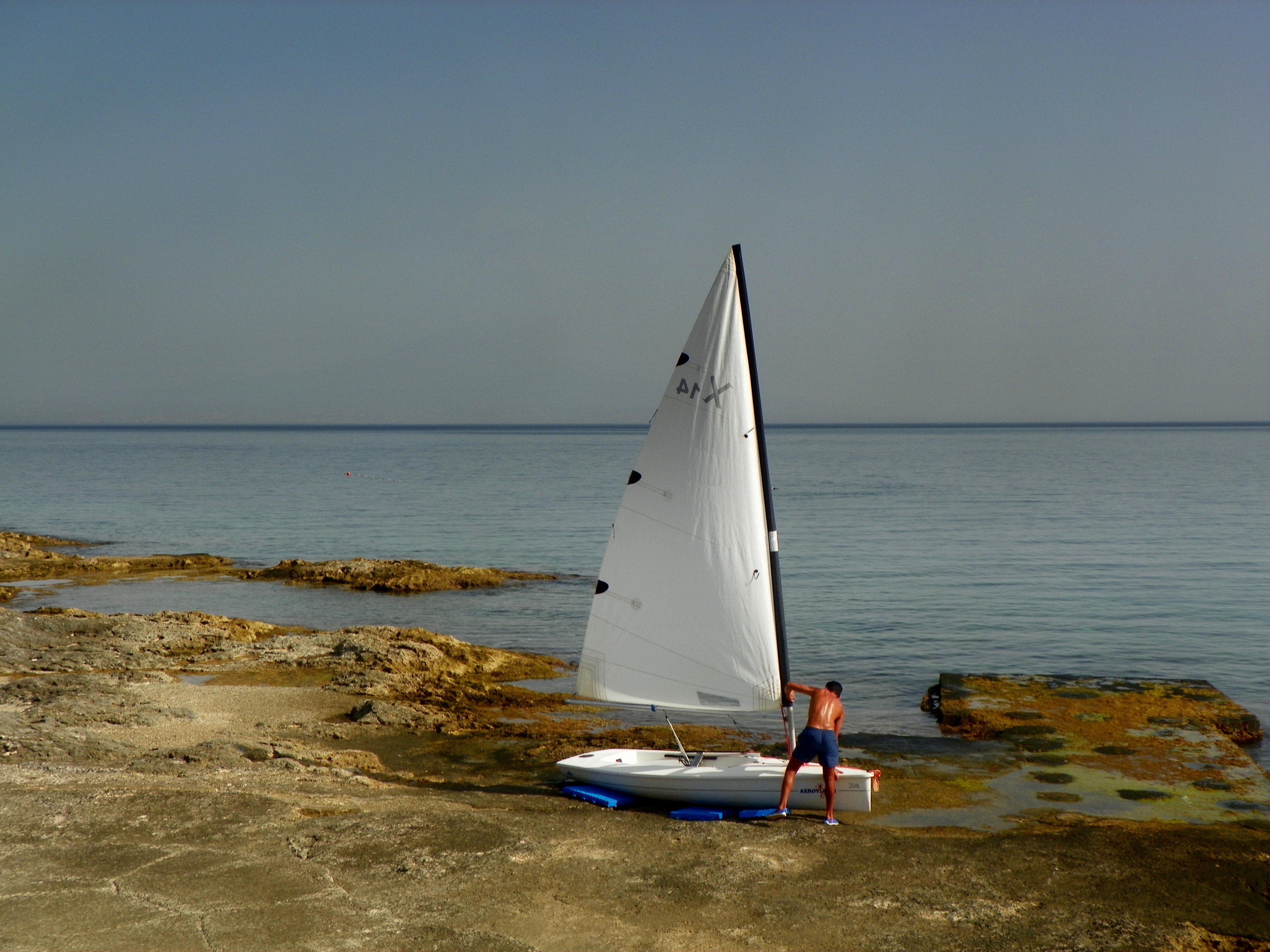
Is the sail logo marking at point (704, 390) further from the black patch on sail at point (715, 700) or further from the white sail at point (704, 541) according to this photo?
the black patch on sail at point (715, 700)

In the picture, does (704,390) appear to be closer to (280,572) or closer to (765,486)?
(765,486)

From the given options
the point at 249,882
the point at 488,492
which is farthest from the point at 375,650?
the point at 488,492

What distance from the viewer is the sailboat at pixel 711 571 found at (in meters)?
13.2

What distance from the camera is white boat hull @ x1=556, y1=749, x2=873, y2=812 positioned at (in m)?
13.0

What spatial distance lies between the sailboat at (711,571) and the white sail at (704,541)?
0.6 inches

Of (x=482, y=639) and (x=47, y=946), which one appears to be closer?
(x=47, y=946)

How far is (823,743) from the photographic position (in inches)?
495

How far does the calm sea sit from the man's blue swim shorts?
665cm

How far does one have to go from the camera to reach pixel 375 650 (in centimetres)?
2277

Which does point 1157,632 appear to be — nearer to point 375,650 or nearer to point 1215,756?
point 1215,756

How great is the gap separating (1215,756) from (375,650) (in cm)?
1708

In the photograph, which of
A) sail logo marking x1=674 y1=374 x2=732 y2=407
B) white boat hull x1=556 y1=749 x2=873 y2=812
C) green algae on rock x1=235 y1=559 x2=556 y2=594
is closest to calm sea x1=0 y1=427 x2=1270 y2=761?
green algae on rock x1=235 y1=559 x2=556 y2=594

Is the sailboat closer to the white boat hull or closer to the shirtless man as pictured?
the white boat hull

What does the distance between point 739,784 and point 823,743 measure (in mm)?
1350
